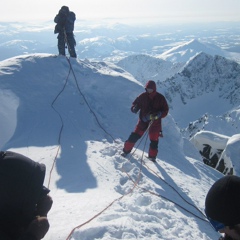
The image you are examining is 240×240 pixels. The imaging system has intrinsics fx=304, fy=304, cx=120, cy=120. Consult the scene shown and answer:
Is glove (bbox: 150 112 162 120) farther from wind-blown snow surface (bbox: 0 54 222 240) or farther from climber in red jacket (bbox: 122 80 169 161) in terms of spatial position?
wind-blown snow surface (bbox: 0 54 222 240)

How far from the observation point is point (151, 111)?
8250 millimetres

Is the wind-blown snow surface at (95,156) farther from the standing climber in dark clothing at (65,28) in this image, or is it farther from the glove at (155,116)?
the glove at (155,116)

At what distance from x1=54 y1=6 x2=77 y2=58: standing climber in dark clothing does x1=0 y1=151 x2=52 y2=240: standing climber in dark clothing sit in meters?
11.6

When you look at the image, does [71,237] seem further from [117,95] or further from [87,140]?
[117,95]

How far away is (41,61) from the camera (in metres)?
12.5

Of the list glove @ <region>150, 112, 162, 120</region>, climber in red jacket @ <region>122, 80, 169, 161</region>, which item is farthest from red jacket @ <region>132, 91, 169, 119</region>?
glove @ <region>150, 112, 162, 120</region>

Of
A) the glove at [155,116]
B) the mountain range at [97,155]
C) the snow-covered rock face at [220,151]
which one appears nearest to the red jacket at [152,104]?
the glove at [155,116]

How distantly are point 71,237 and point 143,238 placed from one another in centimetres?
107

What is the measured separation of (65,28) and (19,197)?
11928mm

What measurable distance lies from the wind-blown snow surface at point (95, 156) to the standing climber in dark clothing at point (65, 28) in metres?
1.01

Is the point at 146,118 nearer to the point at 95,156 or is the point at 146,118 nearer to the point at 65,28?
the point at 95,156

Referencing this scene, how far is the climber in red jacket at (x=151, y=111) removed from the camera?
804 cm

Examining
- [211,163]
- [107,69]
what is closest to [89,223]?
[107,69]

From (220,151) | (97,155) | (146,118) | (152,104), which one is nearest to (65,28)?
(152,104)
